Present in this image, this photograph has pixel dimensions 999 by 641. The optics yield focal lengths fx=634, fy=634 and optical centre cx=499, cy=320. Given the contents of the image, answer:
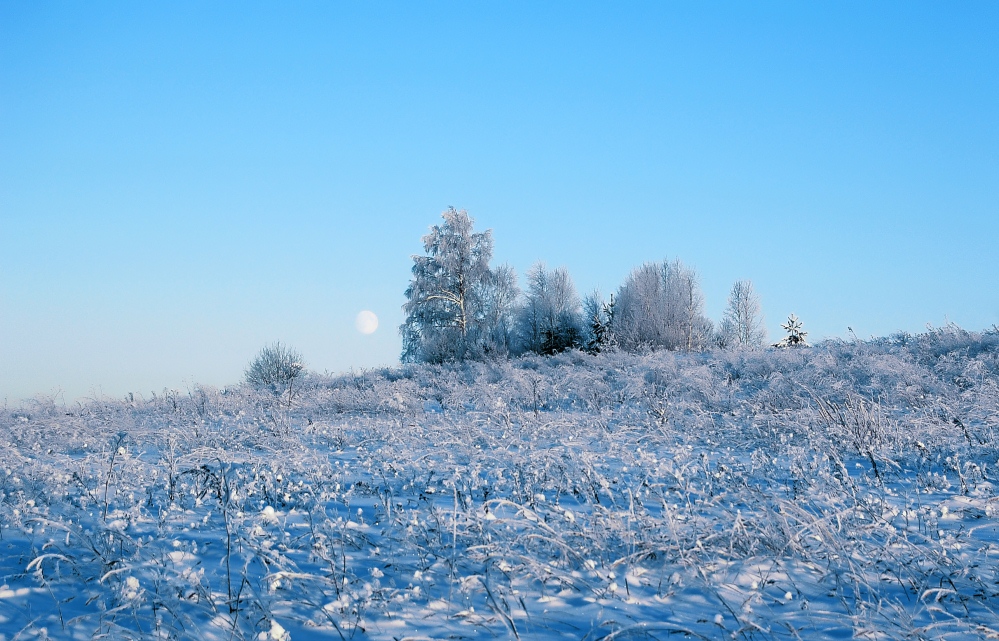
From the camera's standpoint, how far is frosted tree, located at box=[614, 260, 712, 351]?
30141mm

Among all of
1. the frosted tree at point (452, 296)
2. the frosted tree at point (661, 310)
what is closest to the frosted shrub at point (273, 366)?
the frosted tree at point (452, 296)

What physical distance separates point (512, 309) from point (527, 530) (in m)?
26.9

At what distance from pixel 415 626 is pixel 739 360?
519 inches

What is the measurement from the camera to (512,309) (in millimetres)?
30859

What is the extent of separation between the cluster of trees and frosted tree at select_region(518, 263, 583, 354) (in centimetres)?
5

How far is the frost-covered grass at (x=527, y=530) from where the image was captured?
305 cm

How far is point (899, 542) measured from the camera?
373cm

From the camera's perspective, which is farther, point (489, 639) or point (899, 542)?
point (899, 542)

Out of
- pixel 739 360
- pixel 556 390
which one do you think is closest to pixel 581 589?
pixel 556 390

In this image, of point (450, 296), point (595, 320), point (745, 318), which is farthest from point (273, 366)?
point (745, 318)

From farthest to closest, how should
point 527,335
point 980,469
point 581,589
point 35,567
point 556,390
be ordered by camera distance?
point 527,335 < point 556,390 < point 980,469 < point 35,567 < point 581,589

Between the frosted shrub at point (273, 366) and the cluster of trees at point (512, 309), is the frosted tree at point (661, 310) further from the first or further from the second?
the frosted shrub at point (273, 366)

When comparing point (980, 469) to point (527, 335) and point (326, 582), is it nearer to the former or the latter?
point (326, 582)

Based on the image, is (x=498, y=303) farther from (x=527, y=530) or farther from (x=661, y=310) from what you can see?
(x=527, y=530)
